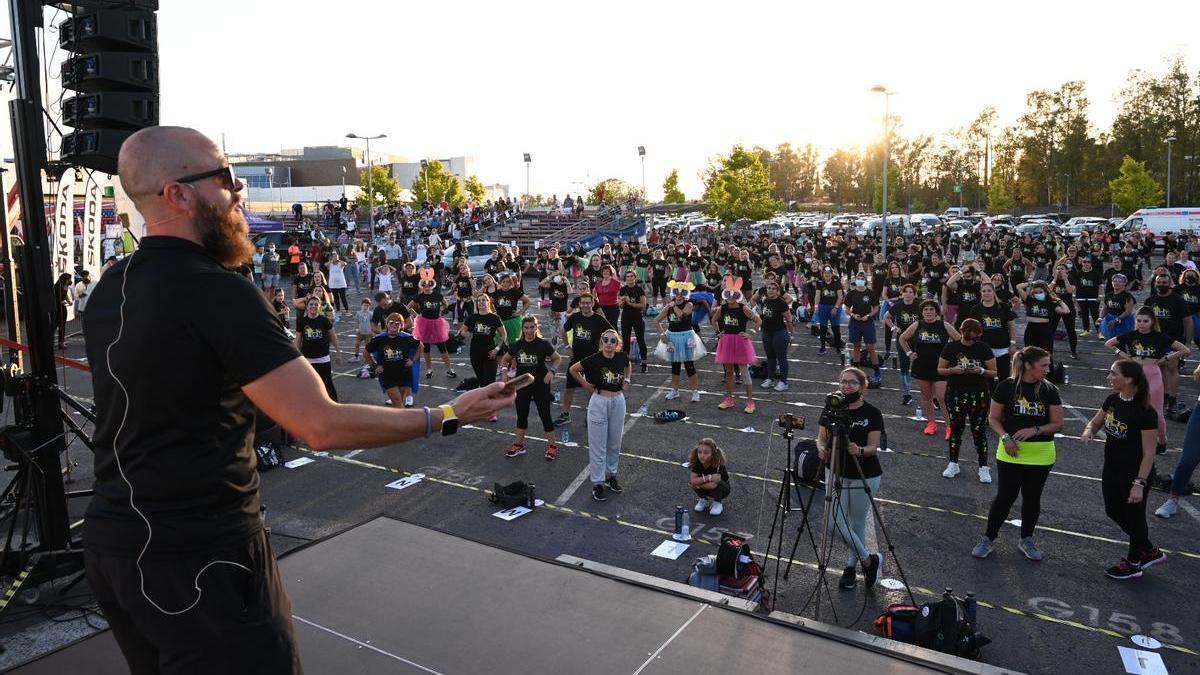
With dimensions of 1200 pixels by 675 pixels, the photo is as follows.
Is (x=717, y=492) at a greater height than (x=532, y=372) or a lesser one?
lesser

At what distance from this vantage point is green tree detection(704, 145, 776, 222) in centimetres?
5069

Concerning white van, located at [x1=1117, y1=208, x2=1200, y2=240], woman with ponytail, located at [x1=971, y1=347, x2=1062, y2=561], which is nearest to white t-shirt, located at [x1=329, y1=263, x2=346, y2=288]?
woman with ponytail, located at [x1=971, y1=347, x2=1062, y2=561]

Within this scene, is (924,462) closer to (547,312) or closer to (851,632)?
(851,632)

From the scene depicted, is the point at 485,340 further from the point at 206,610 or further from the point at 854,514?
the point at 206,610

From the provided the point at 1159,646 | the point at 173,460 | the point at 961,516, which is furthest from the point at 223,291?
the point at 961,516

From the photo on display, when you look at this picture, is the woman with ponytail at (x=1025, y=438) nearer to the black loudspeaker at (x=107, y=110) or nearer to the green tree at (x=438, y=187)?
the black loudspeaker at (x=107, y=110)

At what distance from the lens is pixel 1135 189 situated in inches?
2312

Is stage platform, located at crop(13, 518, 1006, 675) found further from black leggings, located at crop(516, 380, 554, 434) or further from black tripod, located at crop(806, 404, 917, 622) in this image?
black leggings, located at crop(516, 380, 554, 434)

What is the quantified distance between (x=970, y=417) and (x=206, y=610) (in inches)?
353

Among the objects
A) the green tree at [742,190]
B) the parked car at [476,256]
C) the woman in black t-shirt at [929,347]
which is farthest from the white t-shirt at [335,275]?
the green tree at [742,190]

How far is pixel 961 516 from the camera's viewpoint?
8156 mm

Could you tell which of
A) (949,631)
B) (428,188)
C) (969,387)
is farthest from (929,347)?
(428,188)

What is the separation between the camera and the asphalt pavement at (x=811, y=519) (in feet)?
19.9

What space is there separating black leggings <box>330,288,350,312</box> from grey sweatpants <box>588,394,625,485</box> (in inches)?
644
